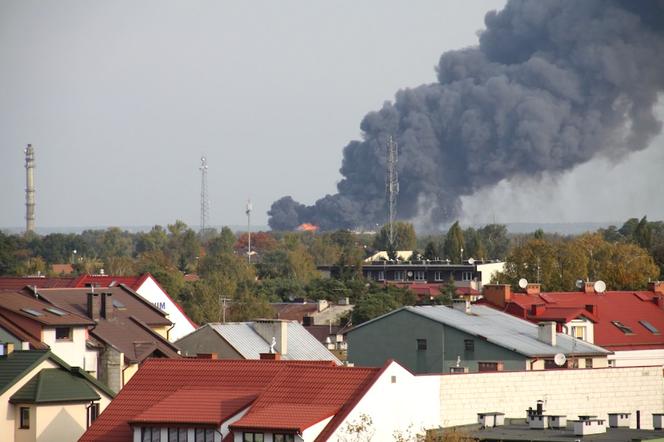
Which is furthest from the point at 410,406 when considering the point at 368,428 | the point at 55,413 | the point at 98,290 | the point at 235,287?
the point at 235,287

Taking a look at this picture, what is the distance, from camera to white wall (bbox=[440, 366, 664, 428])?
3644 centimetres

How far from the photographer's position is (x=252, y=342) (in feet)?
164

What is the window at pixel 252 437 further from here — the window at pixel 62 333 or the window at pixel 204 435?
the window at pixel 62 333

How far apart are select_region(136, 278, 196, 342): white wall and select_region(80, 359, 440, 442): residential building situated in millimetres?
34391

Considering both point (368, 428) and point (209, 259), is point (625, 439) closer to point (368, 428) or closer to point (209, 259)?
point (368, 428)

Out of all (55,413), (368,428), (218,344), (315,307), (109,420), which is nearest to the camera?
(368,428)

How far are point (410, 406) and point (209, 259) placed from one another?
123038 mm

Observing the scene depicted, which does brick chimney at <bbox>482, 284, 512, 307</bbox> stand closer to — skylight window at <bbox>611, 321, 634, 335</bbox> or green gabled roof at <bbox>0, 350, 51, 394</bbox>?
skylight window at <bbox>611, 321, 634, 335</bbox>

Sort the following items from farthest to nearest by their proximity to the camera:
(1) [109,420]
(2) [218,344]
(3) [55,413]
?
1. (2) [218,344]
2. (3) [55,413]
3. (1) [109,420]

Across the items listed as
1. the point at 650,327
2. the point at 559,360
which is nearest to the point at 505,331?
the point at 559,360

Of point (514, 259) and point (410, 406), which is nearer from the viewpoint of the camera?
point (410, 406)

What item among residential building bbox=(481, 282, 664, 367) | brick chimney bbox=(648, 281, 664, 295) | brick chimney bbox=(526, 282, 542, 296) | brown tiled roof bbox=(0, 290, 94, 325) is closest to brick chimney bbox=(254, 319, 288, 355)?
brown tiled roof bbox=(0, 290, 94, 325)

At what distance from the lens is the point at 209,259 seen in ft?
507

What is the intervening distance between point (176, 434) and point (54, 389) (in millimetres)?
6851
